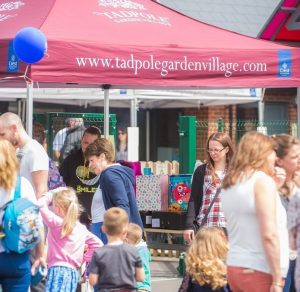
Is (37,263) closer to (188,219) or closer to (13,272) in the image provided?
(13,272)

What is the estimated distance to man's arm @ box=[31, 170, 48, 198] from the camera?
23.5 feet

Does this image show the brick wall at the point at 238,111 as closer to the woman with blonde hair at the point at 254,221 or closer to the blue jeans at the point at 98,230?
the blue jeans at the point at 98,230

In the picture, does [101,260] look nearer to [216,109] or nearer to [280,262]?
[280,262]

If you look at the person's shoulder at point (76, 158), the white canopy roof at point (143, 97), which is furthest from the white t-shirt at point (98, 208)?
the white canopy roof at point (143, 97)

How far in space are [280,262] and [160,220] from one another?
6.47 m

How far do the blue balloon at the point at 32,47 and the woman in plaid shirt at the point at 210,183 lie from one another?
1.63 metres

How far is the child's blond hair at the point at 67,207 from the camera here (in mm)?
7395

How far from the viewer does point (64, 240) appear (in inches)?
297

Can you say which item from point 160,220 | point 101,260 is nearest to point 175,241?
point 160,220

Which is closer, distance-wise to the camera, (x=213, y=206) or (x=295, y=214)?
(x=295, y=214)

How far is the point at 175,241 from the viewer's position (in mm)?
12656

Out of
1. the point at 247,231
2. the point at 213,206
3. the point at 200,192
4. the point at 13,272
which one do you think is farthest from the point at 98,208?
the point at 247,231

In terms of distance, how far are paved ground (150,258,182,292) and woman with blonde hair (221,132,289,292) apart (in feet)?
16.7

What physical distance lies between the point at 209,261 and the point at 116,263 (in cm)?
66
